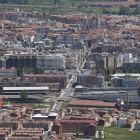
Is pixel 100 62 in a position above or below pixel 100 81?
above

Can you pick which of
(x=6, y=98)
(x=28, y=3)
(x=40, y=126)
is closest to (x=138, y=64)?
(x=6, y=98)

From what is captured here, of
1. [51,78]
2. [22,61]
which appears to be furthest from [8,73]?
[22,61]

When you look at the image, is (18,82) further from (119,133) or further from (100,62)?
(119,133)

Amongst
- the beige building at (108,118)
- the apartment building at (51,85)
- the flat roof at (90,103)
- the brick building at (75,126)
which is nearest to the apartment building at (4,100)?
the flat roof at (90,103)

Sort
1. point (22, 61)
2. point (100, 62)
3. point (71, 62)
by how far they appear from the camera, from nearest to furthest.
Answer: point (100, 62) < point (22, 61) < point (71, 62)

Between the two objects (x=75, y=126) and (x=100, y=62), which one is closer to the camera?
A: (x=75, y=126)

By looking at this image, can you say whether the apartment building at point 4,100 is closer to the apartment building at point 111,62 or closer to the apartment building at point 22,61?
the apartment building at point 22,61
